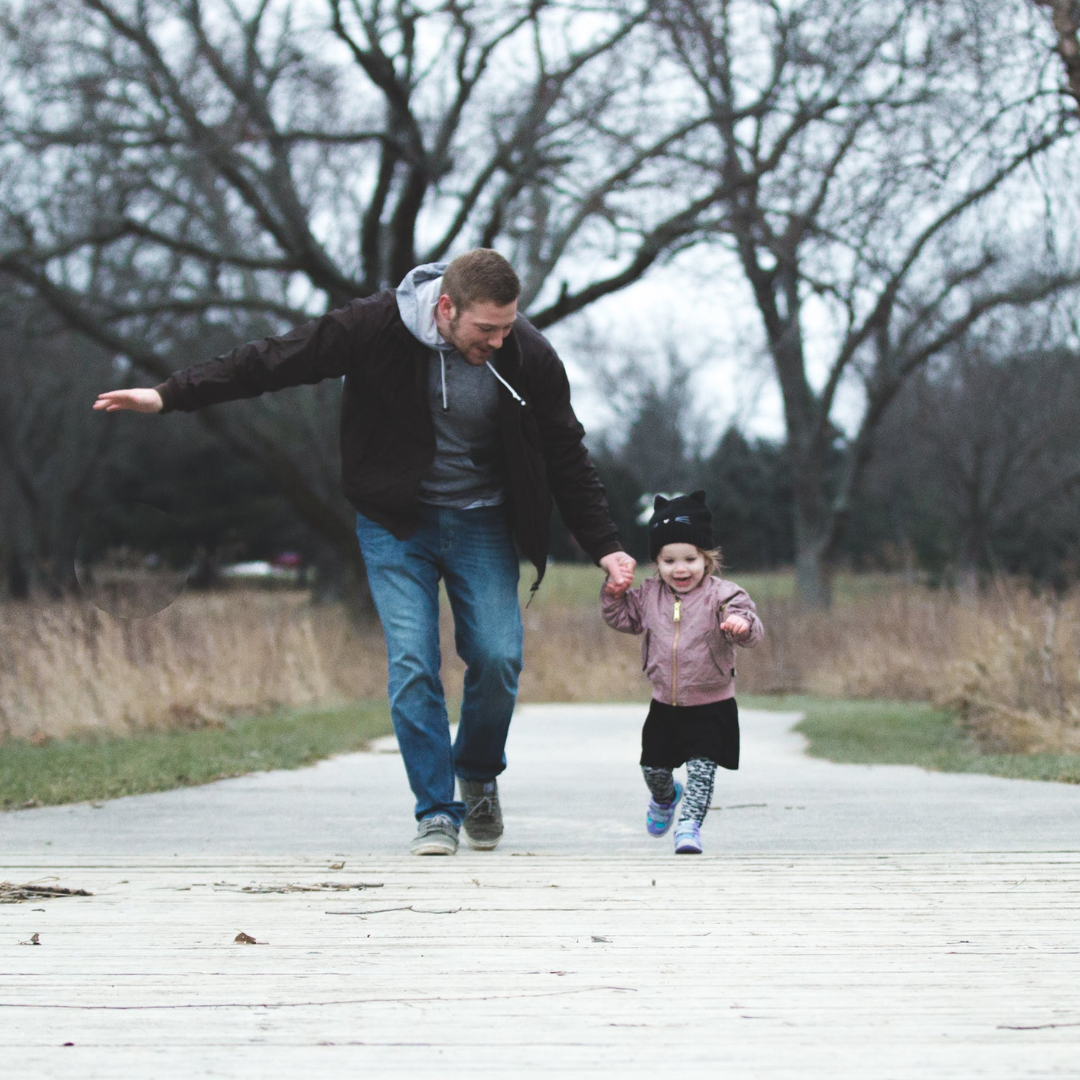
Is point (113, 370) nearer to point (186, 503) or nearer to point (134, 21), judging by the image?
point (186, 503)

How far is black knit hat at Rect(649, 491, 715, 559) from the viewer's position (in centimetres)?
543

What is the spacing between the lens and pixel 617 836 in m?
5.66

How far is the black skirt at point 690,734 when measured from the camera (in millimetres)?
5316

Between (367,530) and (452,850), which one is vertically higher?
(367,530)

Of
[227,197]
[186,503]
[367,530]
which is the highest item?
[227,197]

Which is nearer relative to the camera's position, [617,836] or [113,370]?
[617,836]

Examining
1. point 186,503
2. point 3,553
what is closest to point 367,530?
point 3,553

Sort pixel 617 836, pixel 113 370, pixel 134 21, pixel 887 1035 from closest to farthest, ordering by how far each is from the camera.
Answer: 1. pixel 887 1035
2. pixel 617 836
3. pixel 134 21
4. pixel 113 370

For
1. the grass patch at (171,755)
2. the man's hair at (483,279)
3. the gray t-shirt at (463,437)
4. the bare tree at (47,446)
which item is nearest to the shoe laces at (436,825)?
the gray t-shirt at (463,437)

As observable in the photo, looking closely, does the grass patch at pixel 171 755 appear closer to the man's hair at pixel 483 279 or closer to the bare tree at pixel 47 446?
the man's hair at pixel 483 279

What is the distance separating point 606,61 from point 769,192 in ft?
8.30

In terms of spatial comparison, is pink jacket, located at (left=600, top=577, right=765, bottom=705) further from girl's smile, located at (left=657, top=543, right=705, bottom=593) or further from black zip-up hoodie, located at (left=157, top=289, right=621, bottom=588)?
black zip-up hoodie, located at (left=157, top=289, right=621, bottom=588)

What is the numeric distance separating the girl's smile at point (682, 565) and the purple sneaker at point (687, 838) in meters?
0.80

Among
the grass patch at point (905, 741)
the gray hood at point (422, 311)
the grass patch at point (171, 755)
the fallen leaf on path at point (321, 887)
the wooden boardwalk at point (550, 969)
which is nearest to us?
the wooden boardwalk at point (550, 969)
